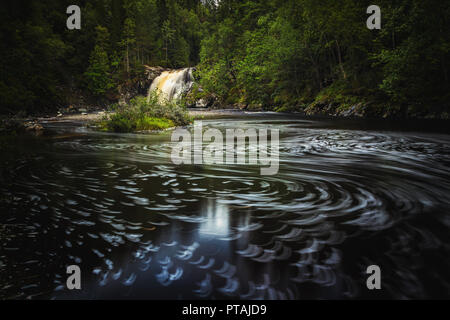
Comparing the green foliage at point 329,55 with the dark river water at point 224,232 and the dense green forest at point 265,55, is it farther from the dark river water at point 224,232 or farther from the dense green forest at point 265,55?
the dark river water at point 224,232

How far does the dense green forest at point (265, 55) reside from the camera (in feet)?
70.6

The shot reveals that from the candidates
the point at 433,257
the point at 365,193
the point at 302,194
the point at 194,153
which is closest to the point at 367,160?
the point at 365,193

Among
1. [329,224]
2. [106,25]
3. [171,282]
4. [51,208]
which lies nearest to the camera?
[171,282]

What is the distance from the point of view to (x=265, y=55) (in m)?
43.0

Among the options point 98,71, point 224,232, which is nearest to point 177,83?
point 98,71

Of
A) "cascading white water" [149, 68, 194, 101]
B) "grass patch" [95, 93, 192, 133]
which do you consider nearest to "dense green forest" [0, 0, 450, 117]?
"cascading white water" [149, 68, 194, 101]

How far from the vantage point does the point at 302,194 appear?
5.15 metres

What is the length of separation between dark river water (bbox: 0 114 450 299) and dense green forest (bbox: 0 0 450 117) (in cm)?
1810

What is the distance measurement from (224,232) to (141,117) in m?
15.3

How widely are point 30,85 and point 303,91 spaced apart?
104 feet

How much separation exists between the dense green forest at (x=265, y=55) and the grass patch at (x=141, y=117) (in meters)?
15.2

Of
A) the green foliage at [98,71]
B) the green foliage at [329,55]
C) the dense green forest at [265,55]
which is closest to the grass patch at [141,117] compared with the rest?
the dense green forest at [265,55]

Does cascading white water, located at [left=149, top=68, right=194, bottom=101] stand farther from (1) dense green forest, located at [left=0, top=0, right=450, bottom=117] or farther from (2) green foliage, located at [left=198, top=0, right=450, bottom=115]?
(2) green foliage, located at [left=198, top=0, right=450, bottom=115]

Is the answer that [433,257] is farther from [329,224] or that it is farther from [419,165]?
[419,165]
